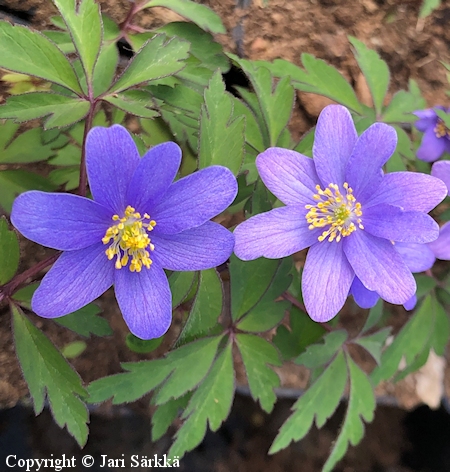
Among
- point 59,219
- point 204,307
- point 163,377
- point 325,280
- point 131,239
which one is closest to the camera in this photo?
point 59,219

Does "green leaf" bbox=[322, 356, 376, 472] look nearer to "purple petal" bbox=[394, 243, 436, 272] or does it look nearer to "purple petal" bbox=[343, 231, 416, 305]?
"purple petal" bbox=[394, 243, 436, 272]

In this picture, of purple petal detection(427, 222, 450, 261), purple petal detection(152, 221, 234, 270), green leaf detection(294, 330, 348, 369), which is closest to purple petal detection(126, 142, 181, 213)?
purple petal detection(152, 221, 234, 270)

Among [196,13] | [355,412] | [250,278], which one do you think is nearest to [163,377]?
[250,278]

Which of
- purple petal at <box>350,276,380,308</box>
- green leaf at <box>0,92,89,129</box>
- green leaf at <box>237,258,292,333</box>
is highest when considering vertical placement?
green leaf at <box>0,92,89,129</box>

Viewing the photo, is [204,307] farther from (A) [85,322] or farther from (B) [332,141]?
(B) [332,141]

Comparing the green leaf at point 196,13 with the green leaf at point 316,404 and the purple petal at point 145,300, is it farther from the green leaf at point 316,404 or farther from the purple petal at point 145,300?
the green leaf at point 316,404

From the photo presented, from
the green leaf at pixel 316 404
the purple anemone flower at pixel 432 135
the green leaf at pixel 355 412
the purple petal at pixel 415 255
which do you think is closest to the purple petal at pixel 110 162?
the purple petal at pixel 415 255
